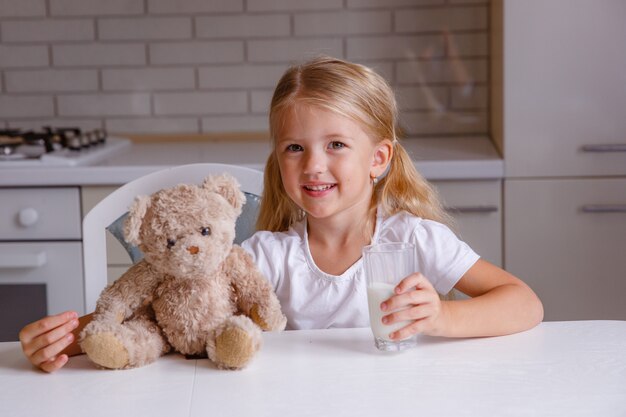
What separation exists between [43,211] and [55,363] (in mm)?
1241

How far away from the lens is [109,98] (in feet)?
9.18

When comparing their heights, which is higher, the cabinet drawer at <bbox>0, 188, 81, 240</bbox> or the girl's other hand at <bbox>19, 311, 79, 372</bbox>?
the girl's other hand at <bbox>19, 311, 79, 372</bbox>

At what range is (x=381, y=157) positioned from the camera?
1.41 m

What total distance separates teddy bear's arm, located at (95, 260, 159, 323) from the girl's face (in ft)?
0.95

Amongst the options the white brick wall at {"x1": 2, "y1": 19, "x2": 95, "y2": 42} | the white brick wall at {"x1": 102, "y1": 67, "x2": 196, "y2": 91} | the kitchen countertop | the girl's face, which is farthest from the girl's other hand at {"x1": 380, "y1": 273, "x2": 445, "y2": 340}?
the white brick wall at {"x1": 2, "y1": 19, "x2": 95, "y2": 42}

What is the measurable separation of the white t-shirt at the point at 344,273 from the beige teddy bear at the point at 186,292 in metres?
0.29

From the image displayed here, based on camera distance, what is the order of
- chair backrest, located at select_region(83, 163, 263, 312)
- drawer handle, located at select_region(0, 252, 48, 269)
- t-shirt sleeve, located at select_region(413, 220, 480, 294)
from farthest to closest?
drawer handle, located at select_region(0, 252, 48, 269) < chair backrest, located at select_region(83, 163, 263, 312) < t-shirt sleeve, located at select_region(413, 220, 480, 294)

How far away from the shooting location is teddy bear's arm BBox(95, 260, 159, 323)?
42.4 inches

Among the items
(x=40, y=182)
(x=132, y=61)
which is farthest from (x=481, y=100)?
(x=40, y=182)

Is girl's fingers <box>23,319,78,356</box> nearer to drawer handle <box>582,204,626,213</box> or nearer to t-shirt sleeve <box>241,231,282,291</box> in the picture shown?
t-shirt sleeve <box>241,231,282,291</box>

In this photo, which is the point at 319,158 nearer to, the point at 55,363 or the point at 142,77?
the point at 55,363

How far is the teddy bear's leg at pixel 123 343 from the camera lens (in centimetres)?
103

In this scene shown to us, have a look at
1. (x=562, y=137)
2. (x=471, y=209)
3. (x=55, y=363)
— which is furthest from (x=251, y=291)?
(x=562, y=137)

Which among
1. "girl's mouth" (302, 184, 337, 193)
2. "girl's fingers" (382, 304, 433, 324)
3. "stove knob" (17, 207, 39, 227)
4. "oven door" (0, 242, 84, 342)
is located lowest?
"oven door" (0, 242, 84, 342)
